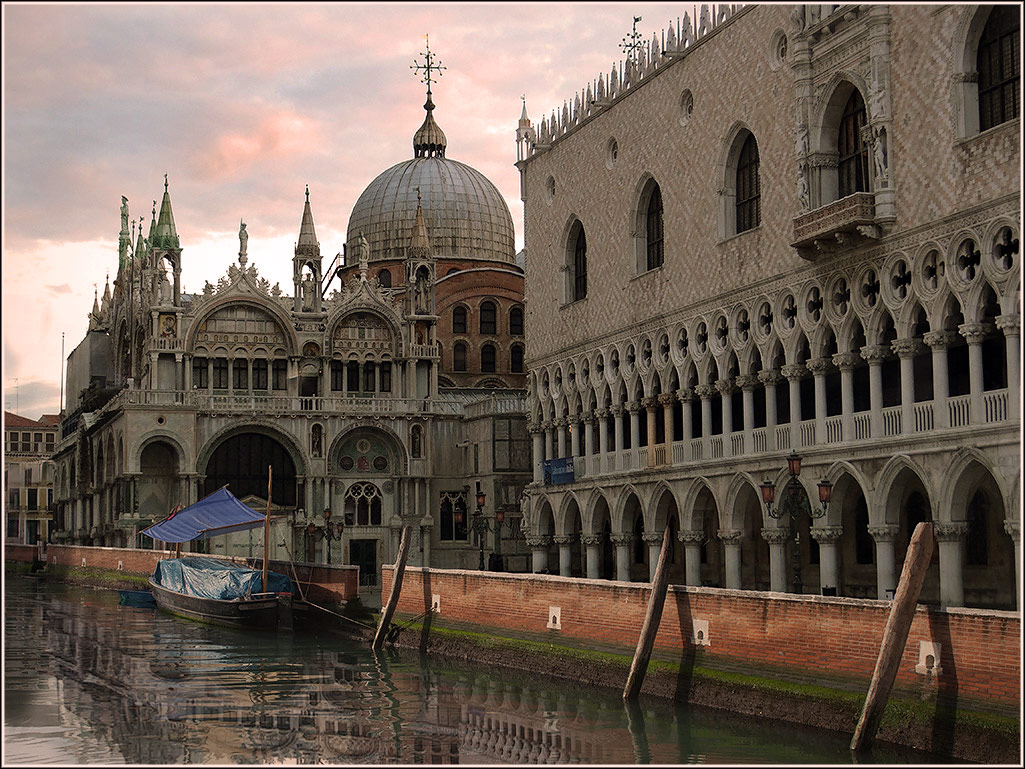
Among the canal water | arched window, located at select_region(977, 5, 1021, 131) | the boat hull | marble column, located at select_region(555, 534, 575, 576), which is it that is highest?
arched window, located at select_region(977, 5, 1021, 131)

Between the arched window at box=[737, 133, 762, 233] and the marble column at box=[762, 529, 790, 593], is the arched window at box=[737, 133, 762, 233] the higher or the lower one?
the higher one

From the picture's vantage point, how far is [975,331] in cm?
2386

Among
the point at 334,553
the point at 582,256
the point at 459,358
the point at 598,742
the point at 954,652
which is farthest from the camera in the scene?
the point at 459,358

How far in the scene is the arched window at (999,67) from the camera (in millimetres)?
23531

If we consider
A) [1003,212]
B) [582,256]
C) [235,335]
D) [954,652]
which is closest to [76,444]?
[235,335]

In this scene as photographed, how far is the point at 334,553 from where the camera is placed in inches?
1957

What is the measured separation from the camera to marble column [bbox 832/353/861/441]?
89.6 ft

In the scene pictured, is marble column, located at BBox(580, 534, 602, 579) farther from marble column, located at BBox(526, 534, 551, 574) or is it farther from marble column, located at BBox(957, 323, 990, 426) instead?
marble column, located at BBox(957, 323, 990, 426)

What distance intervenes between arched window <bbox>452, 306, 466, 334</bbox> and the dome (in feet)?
8.35

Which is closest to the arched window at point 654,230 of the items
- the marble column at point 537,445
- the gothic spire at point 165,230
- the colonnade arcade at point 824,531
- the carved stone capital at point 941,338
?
the colonnade arcade at point 824,531

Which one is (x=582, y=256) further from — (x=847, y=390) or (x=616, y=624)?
(x=616, y=624)

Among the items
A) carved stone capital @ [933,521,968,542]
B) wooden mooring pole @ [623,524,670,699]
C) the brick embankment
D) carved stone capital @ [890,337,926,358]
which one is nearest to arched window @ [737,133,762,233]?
carved stone capital @ [890,337,926,358]

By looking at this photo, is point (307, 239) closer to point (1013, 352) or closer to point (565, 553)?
point (565, 553)

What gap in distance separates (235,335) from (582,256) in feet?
48.0
